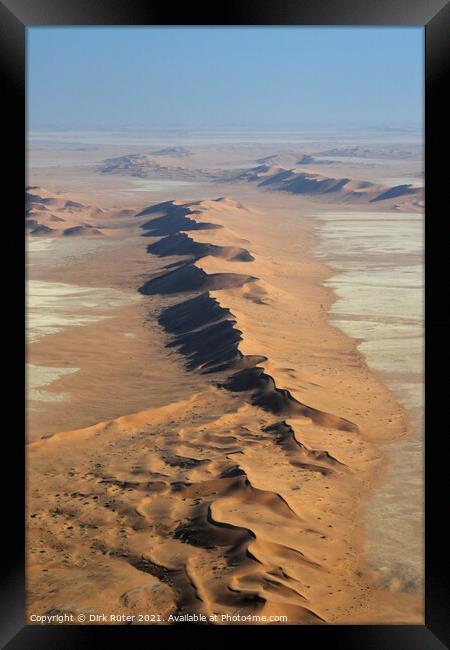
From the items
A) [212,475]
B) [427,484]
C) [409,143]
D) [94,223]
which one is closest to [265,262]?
[94,223]

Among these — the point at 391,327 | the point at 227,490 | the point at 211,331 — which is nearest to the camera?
the point at 227,490

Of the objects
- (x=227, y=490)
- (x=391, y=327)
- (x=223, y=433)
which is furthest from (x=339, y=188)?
(x=227, y=490)

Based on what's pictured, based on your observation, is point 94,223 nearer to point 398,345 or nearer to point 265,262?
point 265,262

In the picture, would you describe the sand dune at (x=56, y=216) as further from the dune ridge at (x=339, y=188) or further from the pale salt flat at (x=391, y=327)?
the dune ridge at (x=339, y=188)

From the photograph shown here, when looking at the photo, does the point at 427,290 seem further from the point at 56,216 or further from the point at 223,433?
the point at 56,216

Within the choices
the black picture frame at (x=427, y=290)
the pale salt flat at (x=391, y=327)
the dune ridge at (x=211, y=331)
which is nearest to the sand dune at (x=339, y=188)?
the pale salt flat at (x=391, y=327)
